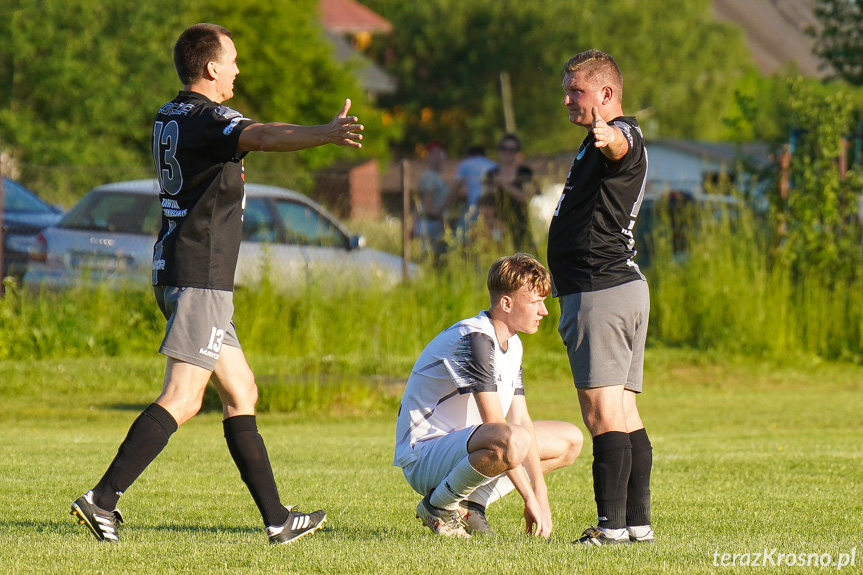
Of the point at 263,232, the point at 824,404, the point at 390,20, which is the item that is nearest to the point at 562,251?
the point at 824,404

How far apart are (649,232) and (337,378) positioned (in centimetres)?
642

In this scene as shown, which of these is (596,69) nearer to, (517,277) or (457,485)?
(517,277)

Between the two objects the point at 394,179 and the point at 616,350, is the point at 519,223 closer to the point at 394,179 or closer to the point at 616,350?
the point at 616,350

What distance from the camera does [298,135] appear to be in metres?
4.36

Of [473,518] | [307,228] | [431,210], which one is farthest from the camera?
[431,210]

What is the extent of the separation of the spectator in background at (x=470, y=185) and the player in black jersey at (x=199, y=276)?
9.41 metres

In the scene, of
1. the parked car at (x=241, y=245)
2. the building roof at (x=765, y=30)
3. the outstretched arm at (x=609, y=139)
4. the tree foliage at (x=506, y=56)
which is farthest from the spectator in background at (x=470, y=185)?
the building roof at (x=765, y=30)

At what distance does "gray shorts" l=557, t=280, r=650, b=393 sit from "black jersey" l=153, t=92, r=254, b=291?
141 centimetres

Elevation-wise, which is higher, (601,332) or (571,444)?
(601,332)

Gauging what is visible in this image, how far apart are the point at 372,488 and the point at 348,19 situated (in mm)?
59406

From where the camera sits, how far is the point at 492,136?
226 ft

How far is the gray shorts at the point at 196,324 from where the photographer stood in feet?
15.4

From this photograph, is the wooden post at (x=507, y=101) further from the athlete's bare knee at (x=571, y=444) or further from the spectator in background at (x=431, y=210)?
the athlete's bare knee at (x=571, y=444)

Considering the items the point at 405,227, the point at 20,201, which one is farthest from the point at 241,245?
the point at 20,201
